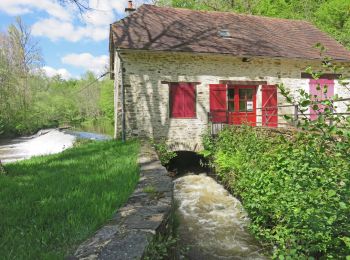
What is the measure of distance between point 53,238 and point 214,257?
9.24 ft

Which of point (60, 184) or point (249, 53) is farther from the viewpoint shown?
point (249, 53)

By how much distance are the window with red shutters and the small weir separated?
275 centimetres

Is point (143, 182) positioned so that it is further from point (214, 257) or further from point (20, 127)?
point (20, 127)

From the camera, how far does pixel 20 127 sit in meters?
26.5

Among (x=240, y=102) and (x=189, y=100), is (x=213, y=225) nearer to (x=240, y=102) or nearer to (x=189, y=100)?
(x=189, y=100)

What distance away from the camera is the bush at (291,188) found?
230 cm

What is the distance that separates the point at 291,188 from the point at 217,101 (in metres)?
7.92

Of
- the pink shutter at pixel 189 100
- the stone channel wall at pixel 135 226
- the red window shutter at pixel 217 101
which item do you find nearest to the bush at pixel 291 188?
the stone channel wall at pixel 135 226

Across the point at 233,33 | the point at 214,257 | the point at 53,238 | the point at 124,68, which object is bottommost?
the point at 214,257

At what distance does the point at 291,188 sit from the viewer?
3.98 meters

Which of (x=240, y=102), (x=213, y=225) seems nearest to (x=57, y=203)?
(x=213, y=225)

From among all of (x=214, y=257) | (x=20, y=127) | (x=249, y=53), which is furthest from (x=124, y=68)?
(x=20, y=127)

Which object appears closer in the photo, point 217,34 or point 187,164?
point 217,34

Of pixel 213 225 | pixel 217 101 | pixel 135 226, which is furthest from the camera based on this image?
pixel 217 101
